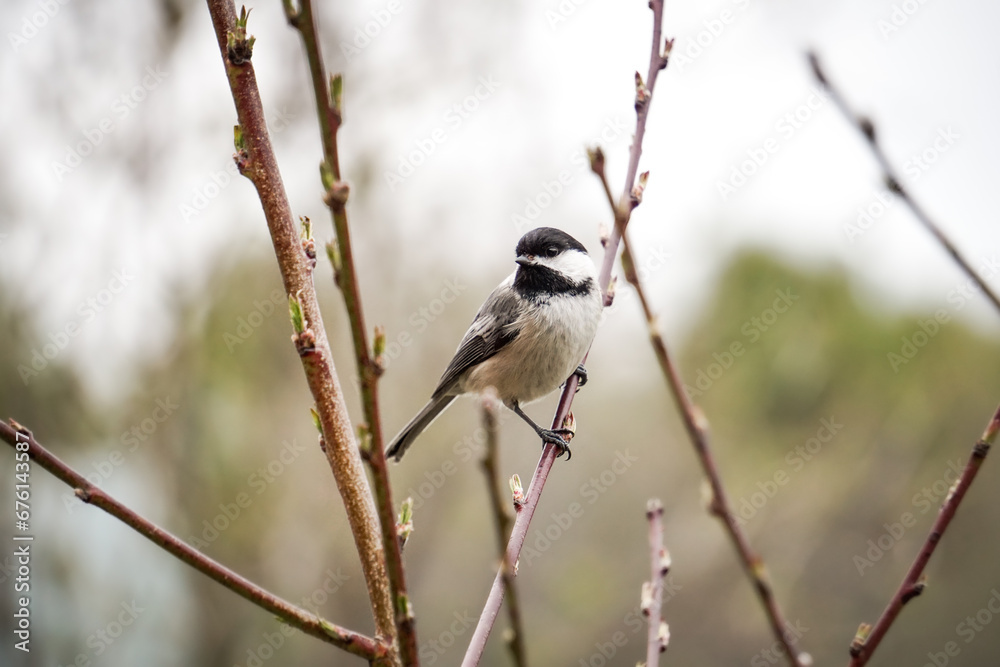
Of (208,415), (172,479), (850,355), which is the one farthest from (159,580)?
(850,355)

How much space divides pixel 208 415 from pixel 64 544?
53.8 inches

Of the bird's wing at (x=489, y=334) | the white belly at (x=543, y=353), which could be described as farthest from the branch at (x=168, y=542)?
the bird's wing at (x=489, y=334)

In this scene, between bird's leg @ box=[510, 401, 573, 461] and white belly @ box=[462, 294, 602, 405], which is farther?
white belly @ box=[462, 294, 602, 405]

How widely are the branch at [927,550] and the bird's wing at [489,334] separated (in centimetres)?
218

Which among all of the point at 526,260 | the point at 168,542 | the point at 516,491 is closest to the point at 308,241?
the point at 168,542

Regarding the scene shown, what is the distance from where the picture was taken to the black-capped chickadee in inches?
110

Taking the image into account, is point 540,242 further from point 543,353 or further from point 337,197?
point 337,197

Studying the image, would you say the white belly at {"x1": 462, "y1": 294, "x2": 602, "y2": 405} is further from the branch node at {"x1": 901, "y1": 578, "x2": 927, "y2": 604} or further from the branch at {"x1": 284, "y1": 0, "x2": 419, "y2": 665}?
the branch at {"x1": 284, "y1": 0, "x2": 419, "y2": 665}

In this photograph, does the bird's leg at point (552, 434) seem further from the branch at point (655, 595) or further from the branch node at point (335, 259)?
the branch node at point (335, 259)

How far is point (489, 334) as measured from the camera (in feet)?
10.1

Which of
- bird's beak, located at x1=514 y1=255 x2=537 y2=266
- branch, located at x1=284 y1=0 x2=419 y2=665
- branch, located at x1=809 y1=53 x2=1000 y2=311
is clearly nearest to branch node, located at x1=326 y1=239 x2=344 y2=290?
branch, located at x1=284 y1=0 x2=419 y2=665

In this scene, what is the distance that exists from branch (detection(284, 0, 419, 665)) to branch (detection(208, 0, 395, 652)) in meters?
0.30

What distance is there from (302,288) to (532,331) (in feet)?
6.03

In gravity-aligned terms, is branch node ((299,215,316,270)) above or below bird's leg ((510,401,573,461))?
above
